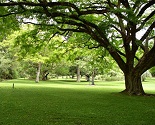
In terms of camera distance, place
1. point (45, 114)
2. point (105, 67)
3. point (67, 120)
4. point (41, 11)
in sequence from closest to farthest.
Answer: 1. point (67, 120)
2. point (45, 114)
3. point (41, 11)
4. point (105, 67)

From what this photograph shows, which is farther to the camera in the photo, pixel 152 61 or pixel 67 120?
pixel 152 61

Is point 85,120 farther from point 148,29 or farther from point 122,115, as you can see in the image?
point 148,29

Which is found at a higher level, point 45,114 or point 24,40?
point 24,40

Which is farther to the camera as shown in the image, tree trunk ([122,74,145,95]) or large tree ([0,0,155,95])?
tree trunk ([122,74,145,95])

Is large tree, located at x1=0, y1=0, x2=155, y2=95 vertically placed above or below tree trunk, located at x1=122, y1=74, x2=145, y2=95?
above

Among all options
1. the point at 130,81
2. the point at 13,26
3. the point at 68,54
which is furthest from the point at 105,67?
the point at 13,26

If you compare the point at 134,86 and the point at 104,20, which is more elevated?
the point at 104,20

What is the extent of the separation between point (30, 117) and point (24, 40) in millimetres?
13311

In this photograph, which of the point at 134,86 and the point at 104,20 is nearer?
→ the point at 104,20

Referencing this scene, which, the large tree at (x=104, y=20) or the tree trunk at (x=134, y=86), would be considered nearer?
the large tree at (x=104, y=20)

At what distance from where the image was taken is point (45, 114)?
10.4m

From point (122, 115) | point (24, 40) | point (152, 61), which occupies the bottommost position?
point (122, 115)

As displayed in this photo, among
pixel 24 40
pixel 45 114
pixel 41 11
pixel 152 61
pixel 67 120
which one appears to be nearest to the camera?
pixel 67 120

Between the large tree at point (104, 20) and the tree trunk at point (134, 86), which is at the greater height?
the large tree at point (104, 20)
